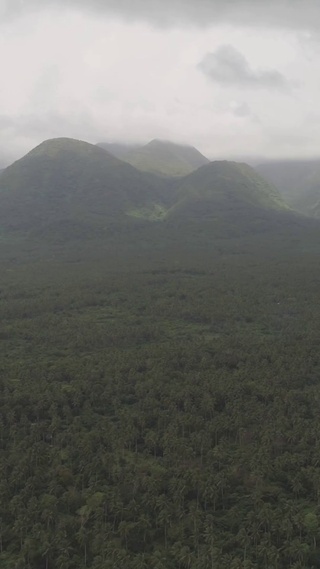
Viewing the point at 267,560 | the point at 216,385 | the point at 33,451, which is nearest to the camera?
the point at 267,560

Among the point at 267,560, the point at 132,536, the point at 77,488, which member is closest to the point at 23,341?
the point at 77,488

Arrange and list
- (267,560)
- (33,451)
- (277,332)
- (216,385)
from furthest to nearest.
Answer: (277,332)
(216,385)
(33,451)
(267,560)

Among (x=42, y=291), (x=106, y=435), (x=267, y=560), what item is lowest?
(x=267, y=560)

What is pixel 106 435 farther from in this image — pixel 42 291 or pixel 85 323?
pixel 42 291

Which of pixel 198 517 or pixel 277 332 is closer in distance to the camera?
pixel 198 517
